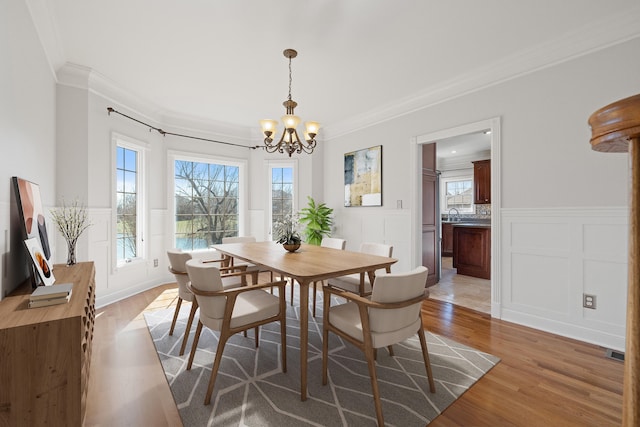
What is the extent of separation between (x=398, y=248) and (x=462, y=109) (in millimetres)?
2000

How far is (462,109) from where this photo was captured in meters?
3.44

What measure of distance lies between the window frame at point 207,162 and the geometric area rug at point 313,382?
2.36 metres

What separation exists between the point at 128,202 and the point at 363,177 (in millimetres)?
3524

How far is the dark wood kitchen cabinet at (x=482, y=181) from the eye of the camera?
6.03 meters

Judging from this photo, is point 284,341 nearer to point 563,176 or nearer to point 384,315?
point 384,315

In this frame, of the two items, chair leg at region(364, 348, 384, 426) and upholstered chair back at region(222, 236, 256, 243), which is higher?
upholstered chair back at region(222, 236, 256, 243)

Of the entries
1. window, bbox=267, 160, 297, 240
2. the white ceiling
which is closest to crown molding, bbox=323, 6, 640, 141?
the white ceiling

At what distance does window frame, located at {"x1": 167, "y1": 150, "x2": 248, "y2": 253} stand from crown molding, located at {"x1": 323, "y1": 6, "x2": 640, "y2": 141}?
271cm

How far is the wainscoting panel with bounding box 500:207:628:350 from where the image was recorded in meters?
2.47

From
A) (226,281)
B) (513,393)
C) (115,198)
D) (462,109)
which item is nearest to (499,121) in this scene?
(462,109)

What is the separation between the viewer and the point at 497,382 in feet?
6.61

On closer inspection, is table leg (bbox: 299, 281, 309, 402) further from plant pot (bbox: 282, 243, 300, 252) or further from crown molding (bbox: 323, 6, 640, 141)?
crown molding (bbox: 323, 6, 640, 141)

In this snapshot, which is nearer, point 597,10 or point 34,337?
point 34,337

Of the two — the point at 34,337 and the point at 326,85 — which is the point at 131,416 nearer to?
the point at 34,337
